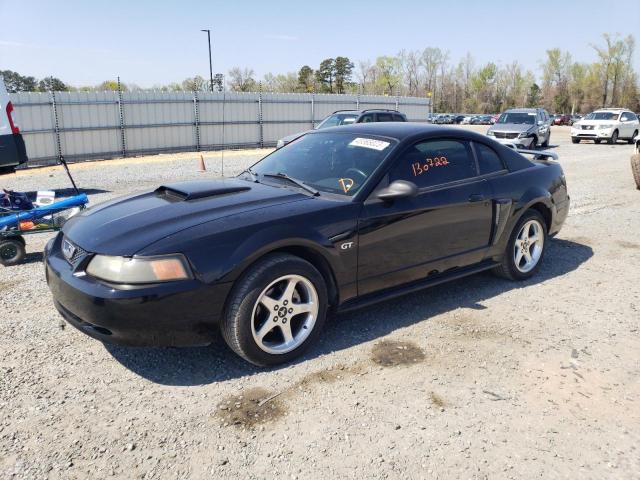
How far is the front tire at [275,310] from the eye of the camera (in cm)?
319

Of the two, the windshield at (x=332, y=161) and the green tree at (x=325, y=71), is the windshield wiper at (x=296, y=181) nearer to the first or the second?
the windshield at (x=332, y=161)

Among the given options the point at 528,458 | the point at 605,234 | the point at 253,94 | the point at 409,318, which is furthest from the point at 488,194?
the point at 253,94

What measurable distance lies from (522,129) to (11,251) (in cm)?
1747

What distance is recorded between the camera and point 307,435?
276 cm

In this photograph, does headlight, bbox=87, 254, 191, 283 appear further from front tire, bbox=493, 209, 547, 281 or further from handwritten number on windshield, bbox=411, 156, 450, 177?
front tire, bbox=493, 209, 547, 281

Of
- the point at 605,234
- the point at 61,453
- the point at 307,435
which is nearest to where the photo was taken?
the point at 61,453

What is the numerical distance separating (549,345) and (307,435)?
205 centimetres

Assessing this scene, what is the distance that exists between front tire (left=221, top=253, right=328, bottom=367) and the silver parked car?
16.5m

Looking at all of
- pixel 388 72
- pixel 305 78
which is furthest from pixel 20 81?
pixel 388 72

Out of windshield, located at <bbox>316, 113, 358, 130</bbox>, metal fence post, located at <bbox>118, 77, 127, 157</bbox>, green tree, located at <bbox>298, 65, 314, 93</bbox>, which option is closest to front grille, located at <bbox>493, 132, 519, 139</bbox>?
windshield, located at <bbox>316, 113, 358, 130</bbox>

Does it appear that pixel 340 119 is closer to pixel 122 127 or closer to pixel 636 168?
pixel 636 168

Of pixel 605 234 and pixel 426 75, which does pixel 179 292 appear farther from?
pixel 426 75

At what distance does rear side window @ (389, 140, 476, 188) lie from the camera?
408 cm

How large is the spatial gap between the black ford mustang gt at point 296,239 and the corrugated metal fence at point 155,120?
12372 mm
